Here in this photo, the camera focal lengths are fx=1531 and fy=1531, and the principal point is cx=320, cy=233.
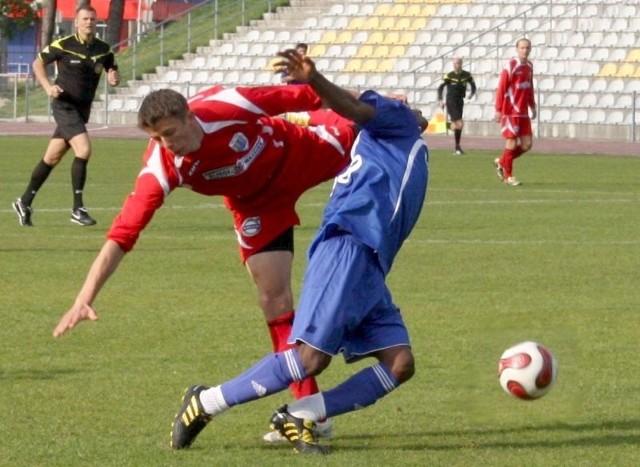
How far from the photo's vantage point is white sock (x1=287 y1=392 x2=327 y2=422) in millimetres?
6297

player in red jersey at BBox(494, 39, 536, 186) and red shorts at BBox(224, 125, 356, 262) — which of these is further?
player in red jersey at BBox(494, 39, 536, 186)

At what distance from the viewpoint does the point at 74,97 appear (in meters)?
16.0

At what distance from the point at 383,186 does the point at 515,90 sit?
17.8m

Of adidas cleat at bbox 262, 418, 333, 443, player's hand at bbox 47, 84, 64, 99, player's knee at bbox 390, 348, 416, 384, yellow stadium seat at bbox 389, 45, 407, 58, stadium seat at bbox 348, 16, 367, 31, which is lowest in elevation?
yellow stadium seat at bbox 389, 45, 407, 58

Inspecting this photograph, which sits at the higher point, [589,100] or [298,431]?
[298,431]

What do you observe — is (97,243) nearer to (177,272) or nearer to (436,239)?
(177,272)

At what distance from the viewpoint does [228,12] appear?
48.8 m

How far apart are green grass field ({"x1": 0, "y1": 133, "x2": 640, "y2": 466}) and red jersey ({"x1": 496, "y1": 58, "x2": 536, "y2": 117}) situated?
5.50 meters

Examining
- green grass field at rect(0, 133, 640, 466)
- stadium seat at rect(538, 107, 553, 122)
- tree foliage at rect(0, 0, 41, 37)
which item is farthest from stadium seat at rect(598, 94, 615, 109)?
tree foliage at rect(0, 0, 41, 37)

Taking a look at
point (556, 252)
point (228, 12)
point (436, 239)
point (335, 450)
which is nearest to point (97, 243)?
point (436, 239)

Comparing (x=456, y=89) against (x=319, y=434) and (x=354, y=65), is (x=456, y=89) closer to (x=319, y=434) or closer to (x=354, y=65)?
(x=354, y=65)

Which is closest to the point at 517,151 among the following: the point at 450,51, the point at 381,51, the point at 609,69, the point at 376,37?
the point at 609,69

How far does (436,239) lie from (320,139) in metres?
8.39

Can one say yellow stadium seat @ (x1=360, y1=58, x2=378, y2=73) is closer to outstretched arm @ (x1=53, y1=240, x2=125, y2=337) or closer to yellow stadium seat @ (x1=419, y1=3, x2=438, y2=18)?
yellow stadium seat @ (x1=419, y1=3, x2=438, y2=18)
